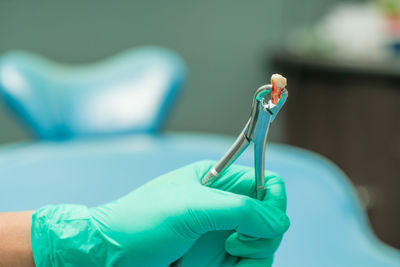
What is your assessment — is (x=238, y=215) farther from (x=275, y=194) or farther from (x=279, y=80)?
(x=279, y=80)

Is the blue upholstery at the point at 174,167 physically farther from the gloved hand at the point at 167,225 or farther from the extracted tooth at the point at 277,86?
the extracted tooth at the point at 277,86

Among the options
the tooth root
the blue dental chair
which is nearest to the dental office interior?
the blue dental chair

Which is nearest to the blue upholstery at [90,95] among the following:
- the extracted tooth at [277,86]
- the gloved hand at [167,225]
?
the gloved hand at [167,225]

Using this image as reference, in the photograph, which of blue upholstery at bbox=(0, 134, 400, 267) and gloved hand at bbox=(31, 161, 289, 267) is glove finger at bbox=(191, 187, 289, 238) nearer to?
gloved hand at bbox=(31, 161, 289, 267)

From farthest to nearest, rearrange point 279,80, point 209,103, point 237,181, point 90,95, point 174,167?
point 209,103 < point 90,95 < point 174,167 < point 237,181 < point 279,80

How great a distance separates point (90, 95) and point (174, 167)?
0.51 metres

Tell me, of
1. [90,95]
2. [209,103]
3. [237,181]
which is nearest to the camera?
[237,181]

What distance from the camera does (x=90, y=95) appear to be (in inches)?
58.5

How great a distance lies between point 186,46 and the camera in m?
2.56

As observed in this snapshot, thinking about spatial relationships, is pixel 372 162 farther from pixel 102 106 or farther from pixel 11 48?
pixel 11 48

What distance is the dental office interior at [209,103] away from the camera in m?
0.97

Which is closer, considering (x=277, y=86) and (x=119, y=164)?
(x=277, y=86)

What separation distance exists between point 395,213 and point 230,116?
114cm

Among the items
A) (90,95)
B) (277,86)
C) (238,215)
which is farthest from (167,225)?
(90,95)
